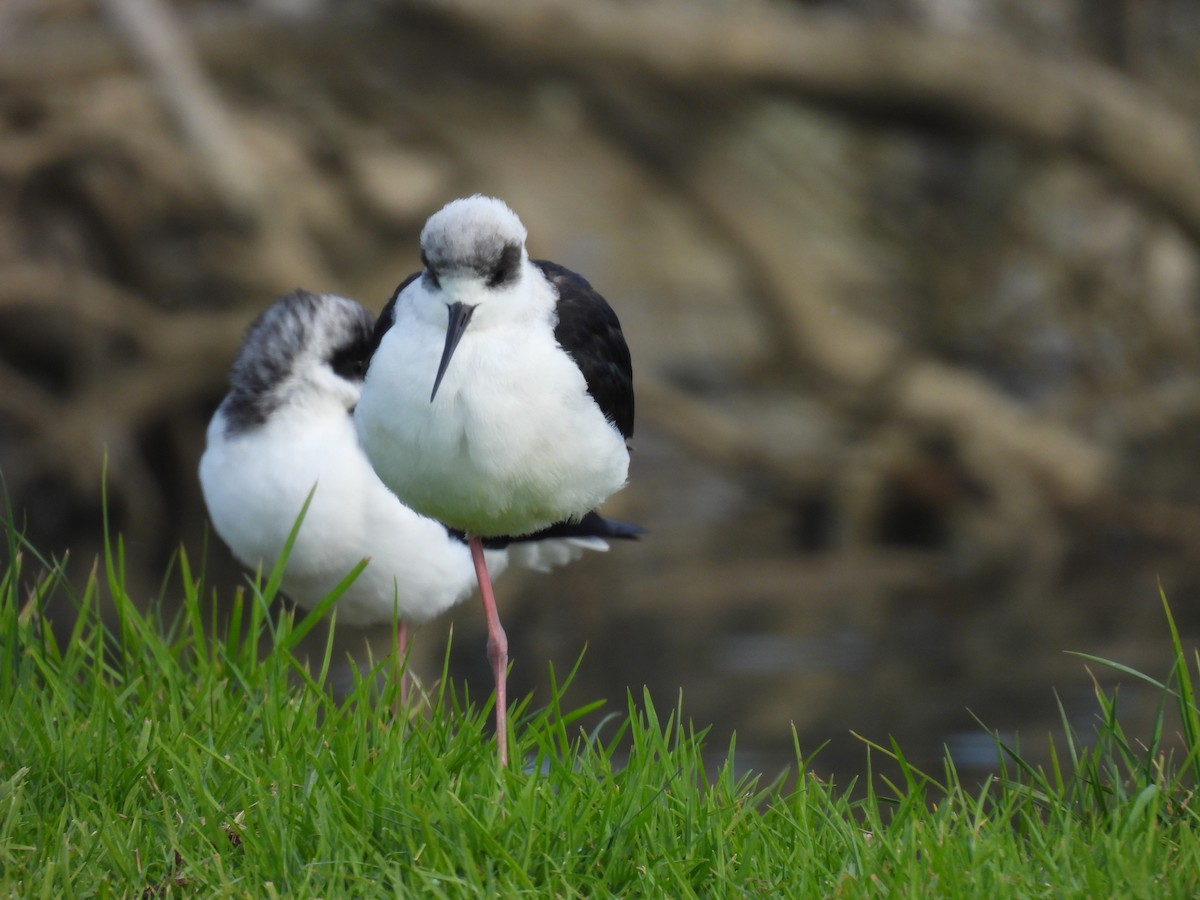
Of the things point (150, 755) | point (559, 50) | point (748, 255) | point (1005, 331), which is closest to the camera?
point (150, 755)

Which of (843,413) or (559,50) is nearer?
(559,50)

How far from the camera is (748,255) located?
39.0 feet

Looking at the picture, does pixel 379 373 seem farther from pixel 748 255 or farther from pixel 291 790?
pixel 748 255

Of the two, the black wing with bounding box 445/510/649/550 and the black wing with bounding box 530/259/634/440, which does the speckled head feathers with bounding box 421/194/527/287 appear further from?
the black wing with bounding box 445/510/649/550

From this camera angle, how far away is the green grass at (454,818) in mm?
2936

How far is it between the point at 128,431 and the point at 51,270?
123 cm

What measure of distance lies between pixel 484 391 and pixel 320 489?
1.83 m

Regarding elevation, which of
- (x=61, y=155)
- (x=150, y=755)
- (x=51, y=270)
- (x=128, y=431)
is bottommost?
(x=128, y=431)

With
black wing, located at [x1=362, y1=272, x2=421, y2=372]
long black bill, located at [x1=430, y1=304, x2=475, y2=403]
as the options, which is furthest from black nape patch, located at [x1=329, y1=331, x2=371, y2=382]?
long black bill, located at [x1=430, y1=304, x2=475, y2=403]

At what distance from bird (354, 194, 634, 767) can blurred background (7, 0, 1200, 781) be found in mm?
5616

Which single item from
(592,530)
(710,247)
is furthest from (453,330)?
(710,247)

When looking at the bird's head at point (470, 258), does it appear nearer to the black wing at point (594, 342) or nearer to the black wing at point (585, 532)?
the black wing at point (594, 342)

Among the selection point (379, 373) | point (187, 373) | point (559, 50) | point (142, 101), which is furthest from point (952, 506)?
point (379, 373)

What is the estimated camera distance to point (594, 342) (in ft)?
12.0
